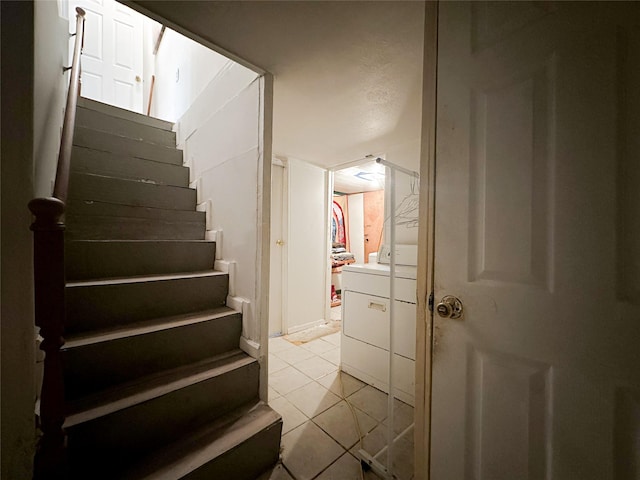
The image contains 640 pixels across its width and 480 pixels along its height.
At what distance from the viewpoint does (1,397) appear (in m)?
0.72

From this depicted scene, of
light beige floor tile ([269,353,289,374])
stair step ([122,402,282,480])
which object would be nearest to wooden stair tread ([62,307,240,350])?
stair step ([122,402,282,480])

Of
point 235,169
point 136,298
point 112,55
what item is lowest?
point 136,298

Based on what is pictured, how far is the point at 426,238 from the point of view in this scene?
2.74 ft

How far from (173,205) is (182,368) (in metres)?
1.38

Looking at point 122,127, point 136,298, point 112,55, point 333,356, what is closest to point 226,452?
point 136,298

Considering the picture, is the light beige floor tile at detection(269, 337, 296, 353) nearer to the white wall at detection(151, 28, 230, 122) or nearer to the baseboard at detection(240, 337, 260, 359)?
the baseboard at detection(240, 337, 260, 359)

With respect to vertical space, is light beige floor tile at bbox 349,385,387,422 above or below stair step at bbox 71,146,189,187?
below

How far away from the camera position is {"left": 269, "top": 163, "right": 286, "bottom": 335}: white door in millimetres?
2891

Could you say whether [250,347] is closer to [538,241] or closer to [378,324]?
[378,324]

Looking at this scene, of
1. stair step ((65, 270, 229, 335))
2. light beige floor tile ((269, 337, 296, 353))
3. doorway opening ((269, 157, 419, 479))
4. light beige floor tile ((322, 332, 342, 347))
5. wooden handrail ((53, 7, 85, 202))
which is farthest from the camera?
light beige floor tile ((322, 332, 342, 347))

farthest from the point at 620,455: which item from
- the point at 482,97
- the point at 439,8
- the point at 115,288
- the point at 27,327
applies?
the point at 115,288

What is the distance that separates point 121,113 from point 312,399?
10.8 feet

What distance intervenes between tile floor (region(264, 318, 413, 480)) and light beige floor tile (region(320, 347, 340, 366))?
0.01 m

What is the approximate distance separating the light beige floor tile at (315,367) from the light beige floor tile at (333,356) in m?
0.04
